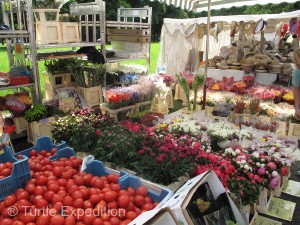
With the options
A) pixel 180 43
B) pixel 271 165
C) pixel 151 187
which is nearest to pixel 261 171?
pixel 271 165

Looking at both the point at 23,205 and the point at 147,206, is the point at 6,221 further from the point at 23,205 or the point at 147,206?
the point at 147,206

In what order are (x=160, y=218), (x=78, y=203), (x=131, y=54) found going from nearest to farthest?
(x=160, y=218), (x=78, y=203), (x=131, y=54)

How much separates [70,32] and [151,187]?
11.9 feet

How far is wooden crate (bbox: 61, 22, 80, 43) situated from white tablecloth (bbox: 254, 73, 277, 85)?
438cm

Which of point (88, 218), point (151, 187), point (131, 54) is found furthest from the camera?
point (131, 54)

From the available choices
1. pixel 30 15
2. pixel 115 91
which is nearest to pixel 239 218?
pixel 115 91

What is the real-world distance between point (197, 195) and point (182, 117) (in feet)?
7.24

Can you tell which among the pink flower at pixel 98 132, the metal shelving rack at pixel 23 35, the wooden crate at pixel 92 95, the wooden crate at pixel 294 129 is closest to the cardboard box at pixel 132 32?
the wooden crate at pixel 92 95

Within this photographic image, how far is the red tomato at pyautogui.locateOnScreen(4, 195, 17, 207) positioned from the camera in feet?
5.31

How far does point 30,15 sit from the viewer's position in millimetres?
3707

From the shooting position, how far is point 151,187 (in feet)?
5.94

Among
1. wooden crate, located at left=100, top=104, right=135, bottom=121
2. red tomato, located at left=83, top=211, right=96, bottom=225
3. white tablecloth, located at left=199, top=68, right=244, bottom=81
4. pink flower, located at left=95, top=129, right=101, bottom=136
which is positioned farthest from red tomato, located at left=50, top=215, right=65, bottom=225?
white tablecloth, located at left=199, top=68, right=244, bottom=81

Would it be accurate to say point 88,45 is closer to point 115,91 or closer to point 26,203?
point 115,91

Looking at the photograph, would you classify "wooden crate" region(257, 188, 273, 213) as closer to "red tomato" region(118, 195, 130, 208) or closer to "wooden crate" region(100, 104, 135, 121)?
"red tomato" region(118, 195, 130, 208)
